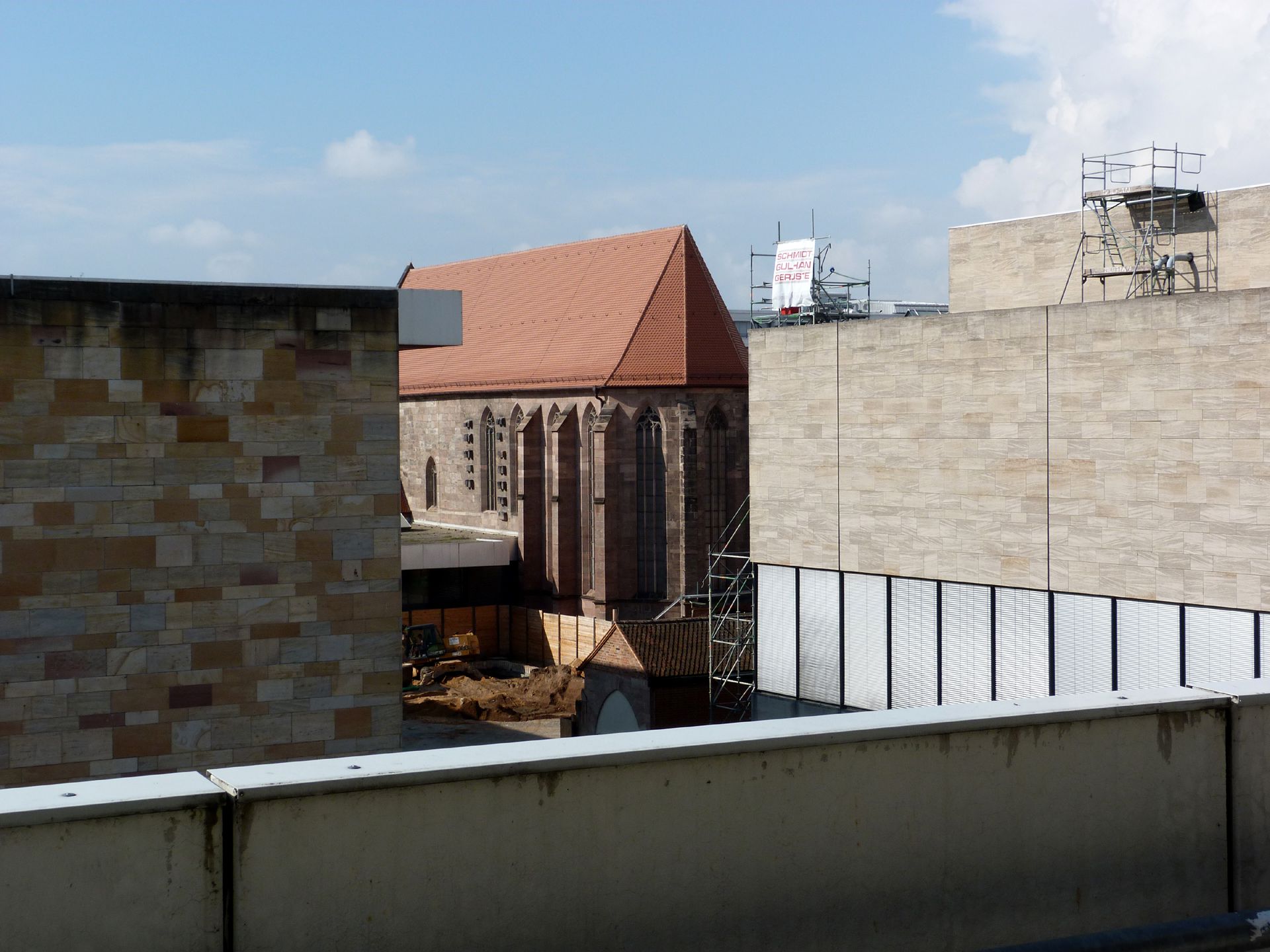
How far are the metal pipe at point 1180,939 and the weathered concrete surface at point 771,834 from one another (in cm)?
58

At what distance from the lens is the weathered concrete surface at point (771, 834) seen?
13.9 ft

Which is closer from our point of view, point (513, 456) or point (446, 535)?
point (513, 456)

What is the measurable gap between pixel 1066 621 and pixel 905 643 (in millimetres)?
3953

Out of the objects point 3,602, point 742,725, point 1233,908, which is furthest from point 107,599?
A: point 1233,908

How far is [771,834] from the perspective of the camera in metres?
4.78

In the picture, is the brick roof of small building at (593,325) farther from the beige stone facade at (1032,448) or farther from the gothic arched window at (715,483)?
the beige stone facade at (1032,448)

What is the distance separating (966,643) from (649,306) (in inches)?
1080

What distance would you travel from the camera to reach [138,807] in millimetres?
3961

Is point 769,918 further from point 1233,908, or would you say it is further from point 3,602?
point 3,602

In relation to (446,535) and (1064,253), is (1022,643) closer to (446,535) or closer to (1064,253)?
(1064,253)

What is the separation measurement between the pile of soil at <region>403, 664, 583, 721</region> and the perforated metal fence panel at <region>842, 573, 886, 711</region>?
13423 mm

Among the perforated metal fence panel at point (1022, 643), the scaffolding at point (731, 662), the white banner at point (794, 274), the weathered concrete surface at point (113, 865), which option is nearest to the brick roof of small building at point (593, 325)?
the white banner at point (794, 274)

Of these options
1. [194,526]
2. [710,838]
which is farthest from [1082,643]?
[710,838]

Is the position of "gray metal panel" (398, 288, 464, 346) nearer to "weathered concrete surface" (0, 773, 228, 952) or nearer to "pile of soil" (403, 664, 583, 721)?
"weathered concrete surface" (0, 773, 228, 952)
